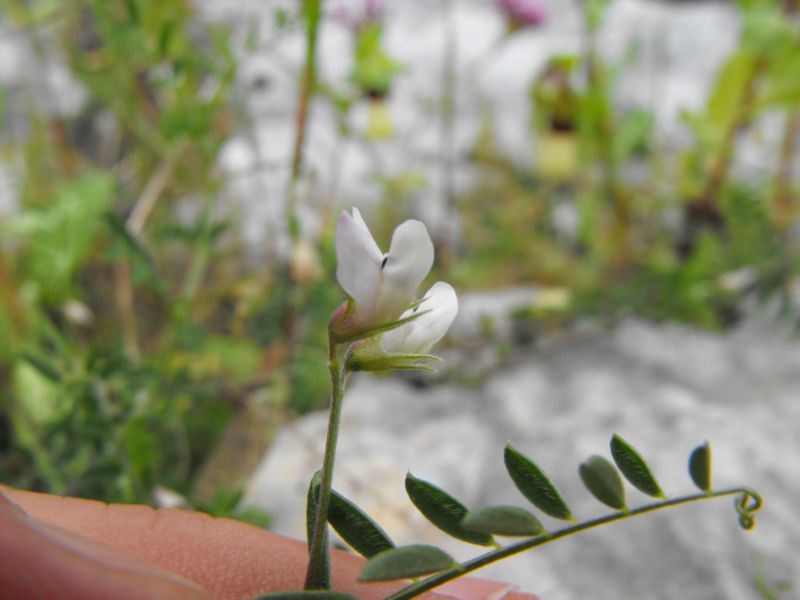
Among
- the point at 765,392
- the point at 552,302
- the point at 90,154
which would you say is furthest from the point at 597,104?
the point at 90,154

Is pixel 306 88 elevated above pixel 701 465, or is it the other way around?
pixel 306 88

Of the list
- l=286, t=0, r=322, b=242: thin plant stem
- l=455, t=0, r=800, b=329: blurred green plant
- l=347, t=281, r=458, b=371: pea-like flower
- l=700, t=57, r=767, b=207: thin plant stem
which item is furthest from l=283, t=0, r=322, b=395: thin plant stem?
l=700, t=57, r=767, b=207: thin plant stem

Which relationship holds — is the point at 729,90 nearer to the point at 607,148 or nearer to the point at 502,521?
the point at 607,148

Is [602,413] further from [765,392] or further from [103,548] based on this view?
[103,548]

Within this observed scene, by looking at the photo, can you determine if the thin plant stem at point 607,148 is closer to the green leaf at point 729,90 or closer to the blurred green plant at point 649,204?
the blurred green plant at point 649,204

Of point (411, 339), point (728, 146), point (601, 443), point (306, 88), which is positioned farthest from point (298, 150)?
point (728, 146)

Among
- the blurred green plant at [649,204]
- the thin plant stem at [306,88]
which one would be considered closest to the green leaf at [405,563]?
the thin plant stem at [306,88]
